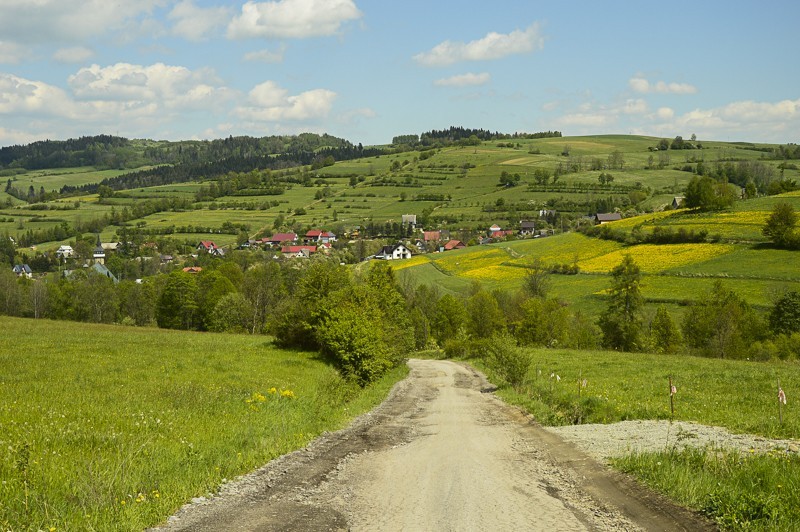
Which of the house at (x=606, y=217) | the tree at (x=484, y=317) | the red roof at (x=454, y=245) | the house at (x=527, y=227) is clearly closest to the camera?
the tree at (x=484, y=317)

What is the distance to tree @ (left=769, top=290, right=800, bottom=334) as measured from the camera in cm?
6338

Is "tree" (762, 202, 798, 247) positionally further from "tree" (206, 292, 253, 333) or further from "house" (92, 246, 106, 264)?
"house" (92, 246, 106, 264)

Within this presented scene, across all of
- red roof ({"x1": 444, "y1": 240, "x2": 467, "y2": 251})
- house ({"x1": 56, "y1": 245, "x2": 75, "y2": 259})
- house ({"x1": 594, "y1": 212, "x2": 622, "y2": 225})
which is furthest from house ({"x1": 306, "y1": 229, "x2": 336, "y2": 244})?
house ({"x1": 594, "y1": 212, "x2": 622, "y2": 225})

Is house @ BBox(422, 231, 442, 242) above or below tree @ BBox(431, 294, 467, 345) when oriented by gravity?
above

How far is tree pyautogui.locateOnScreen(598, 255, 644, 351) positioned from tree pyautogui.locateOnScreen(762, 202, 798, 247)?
26947mm

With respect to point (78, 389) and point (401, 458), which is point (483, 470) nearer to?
point (401, 458)

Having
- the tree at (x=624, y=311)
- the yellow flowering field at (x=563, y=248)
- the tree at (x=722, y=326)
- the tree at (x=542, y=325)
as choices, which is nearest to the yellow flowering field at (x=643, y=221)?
the yellow flowering field at (x=563, y=248)

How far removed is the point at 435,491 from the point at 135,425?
291 inches

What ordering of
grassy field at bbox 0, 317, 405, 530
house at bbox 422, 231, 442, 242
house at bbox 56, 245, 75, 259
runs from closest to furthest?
grassy field at bbox 0, 317, 405, 530
house at bbox 56, 245, 75, 259
house at bbox 422, 231, 442, 242

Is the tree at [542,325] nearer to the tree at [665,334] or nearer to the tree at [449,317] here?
the tree at [665,334]

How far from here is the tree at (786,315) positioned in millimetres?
63375

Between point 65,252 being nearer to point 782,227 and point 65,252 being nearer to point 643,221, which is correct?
point 643,221

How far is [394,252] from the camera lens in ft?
521

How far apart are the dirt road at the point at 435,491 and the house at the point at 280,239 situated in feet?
507
